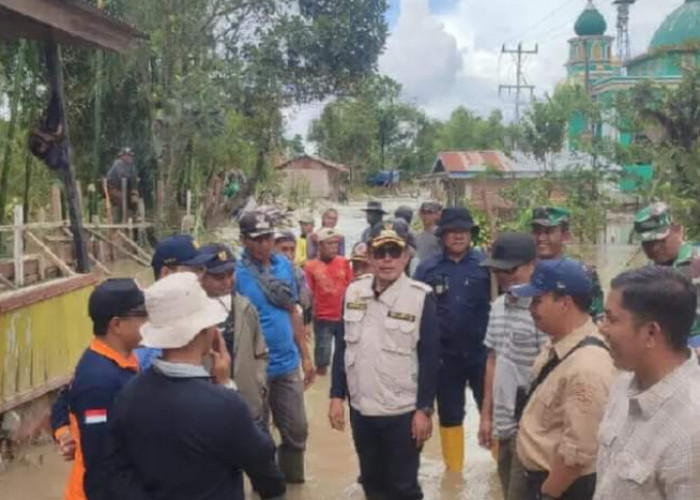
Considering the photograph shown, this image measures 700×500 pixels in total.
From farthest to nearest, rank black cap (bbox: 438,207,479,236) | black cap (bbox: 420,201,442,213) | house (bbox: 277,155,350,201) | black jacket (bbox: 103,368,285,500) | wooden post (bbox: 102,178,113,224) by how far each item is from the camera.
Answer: house (bbox: 277,155,350,201) → wooden post (bbox: 102,178,113,224) → black cap (bbox: 420,201,442,213) → black cap (bbox: 438,207,479,236) → black jacket (bbox: 103,368,285,500)

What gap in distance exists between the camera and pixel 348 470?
6781 millimetres

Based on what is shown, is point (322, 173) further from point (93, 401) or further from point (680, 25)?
point (93, 401)

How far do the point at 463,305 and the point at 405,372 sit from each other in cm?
104

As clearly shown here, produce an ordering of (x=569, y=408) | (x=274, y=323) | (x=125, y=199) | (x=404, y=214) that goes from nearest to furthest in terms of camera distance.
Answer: (x=569, y=408) < (x=274, y=323) < (x=404, y=214) < (x=125, y=199)

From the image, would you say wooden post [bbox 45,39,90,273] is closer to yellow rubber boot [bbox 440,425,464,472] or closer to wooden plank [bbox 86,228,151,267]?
yellow rubber boot [bbox 440,425,464,472]

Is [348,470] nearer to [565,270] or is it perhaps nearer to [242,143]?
[565,270]

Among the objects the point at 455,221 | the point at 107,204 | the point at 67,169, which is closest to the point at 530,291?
the point at 455,221

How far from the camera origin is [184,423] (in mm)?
2676

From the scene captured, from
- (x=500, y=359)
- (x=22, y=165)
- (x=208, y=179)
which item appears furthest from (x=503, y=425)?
(x=208, y=179)

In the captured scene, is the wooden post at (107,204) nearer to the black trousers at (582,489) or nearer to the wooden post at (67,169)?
the wooden post at (67,169)

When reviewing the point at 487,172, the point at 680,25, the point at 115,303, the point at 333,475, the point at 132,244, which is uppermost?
the point at 680,25

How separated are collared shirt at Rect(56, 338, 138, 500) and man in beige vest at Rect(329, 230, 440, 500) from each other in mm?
1686

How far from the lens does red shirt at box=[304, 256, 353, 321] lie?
28.7 feet

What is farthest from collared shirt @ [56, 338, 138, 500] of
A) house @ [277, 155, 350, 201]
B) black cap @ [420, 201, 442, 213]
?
house @ [277, 155, 350, 201]
